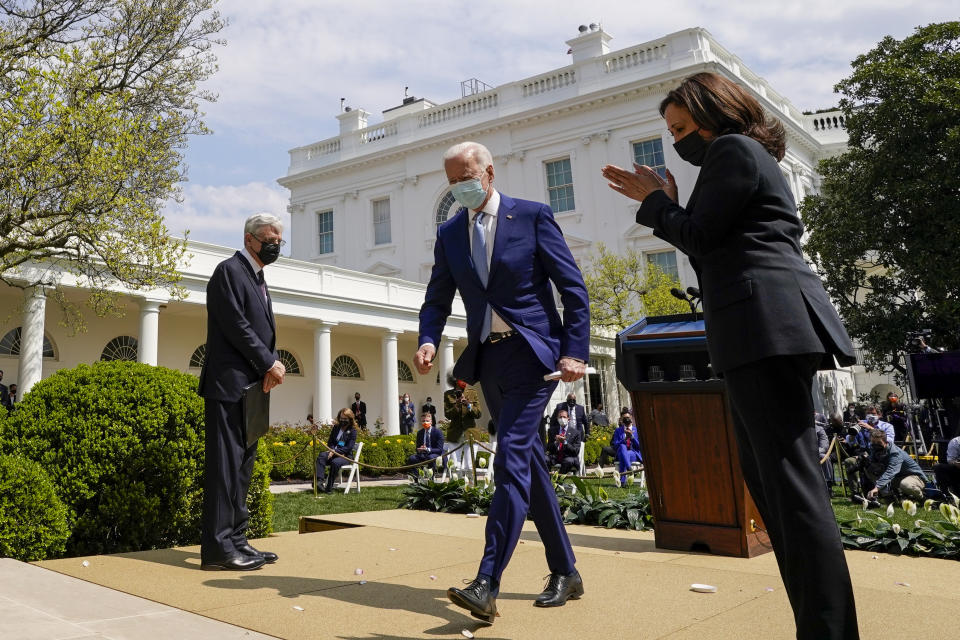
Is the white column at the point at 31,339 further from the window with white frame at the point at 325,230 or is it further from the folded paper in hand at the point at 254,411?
the window with white frame at the point at 325,230

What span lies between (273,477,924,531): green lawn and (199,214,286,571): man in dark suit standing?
360 cm

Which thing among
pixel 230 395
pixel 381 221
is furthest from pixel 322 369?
pixel 230 395

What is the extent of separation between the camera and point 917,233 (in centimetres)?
2091

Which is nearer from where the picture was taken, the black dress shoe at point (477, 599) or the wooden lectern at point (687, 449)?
the black dress shoe at point (477, 599)

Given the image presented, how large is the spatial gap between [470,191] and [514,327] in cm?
69

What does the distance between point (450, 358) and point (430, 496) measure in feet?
64.9

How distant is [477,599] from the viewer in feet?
8.30

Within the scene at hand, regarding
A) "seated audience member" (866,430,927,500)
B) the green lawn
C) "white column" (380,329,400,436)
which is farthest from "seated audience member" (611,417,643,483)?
"white column" (380,329,400,436)

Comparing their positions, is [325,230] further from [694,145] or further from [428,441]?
[694,145]

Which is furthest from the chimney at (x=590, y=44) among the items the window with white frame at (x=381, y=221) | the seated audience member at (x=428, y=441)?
the seated audience member at (x=428, y=441)

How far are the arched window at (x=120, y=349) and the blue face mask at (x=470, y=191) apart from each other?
2112 centimetres

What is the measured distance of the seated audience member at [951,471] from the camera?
897 centimetres

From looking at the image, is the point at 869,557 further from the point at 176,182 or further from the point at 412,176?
the point at 412,176

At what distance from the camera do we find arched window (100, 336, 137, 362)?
70.4 feet
